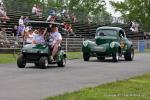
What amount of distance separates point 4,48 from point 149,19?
36.2 m

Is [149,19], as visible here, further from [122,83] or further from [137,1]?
[122,83]

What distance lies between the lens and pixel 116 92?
1327 centimetres

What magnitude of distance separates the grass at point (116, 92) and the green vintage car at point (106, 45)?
43.5 feet

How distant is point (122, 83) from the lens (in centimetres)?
1570

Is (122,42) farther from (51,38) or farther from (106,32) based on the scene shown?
(51,38)

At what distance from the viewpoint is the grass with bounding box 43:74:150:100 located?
1209cm

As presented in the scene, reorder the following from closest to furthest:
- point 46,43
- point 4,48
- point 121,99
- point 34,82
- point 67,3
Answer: point 121,99 → point 34,82 → point 46,43 → point 4,48 → point 67,3

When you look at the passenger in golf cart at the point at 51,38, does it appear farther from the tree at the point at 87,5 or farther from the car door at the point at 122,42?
the tree at the point at 87,5

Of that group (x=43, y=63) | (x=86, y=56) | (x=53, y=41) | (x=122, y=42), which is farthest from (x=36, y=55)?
(x=122, y=42)

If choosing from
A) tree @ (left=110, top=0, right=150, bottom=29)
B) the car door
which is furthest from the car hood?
tree @ (left=110, top=0, right=150, bottom=29)

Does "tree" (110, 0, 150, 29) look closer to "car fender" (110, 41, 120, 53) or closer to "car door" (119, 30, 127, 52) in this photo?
"car door" (119, 30, 127, 52)

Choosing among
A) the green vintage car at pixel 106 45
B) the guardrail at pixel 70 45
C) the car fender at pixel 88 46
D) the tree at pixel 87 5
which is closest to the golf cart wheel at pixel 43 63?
the green vintage car at pixel 106 45

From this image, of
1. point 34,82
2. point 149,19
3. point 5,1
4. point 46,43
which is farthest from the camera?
point 149,19

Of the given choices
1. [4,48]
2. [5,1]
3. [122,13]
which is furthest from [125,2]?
[4,48]
